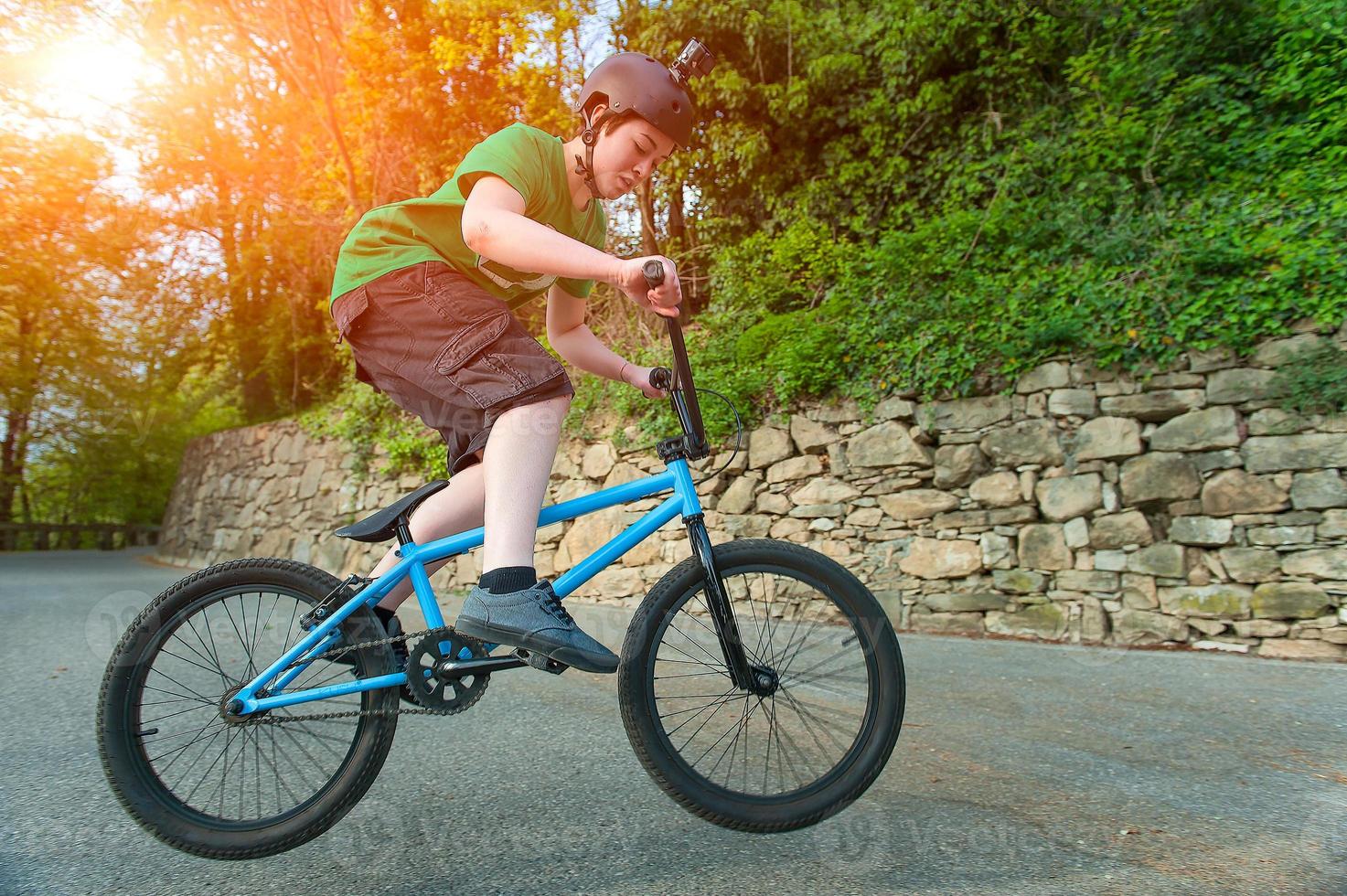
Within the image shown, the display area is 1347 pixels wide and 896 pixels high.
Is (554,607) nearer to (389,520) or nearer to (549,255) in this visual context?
(389,520)

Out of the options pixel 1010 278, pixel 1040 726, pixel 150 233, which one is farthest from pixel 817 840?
pixel 150 233

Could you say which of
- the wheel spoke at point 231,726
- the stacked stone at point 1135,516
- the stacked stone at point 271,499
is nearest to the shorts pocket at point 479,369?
the wheel spoke at point 231,726

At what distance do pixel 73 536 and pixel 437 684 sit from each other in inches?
863

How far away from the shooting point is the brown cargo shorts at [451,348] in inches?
76.6

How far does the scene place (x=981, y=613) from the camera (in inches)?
219

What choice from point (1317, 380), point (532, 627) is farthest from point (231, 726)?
point (1317, 380)

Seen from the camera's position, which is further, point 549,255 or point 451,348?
point 451,348

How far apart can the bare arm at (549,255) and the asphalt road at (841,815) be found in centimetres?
132

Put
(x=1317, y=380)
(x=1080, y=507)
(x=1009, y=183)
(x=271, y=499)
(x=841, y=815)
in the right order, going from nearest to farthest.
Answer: (x=841, y=815) → (x=1317, y=380) → (x=1080, y=507) → (x=1009, y=183) → (x=271, y=499)

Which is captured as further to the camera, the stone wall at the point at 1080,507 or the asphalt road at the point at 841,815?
the stone wall at the point at 1080,507

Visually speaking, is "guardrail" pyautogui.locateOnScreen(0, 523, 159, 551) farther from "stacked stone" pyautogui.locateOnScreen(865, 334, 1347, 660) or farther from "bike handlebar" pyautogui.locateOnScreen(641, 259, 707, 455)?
"bike handlebar" pyautogui.locateOnScreen(641, 259, 707, 455)

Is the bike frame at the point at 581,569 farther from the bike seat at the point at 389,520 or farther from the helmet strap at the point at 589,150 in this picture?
the helmet strap at the point at 589,150

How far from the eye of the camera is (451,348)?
196cm

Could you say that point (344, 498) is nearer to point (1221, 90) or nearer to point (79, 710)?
point (79, 710)
